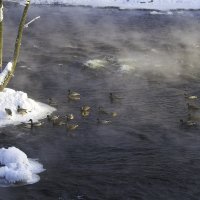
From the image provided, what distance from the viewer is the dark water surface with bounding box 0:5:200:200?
17.4m

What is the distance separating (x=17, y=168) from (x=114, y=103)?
340 inches

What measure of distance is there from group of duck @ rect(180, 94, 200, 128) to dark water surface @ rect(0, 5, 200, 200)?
233 millimetres

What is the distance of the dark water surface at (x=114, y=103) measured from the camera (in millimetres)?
17438

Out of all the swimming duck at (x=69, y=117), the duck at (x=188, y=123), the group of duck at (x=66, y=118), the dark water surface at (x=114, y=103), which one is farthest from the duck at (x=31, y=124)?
the duck at (x=188, y=123)

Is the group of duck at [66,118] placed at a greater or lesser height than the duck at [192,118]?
lesser

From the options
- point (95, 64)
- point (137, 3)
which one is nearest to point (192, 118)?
point (95, 64)

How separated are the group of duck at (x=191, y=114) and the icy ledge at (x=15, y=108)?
6.04m

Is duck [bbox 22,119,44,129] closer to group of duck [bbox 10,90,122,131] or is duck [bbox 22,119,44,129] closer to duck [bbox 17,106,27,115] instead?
group of duck [bbox 10,90,122,131]

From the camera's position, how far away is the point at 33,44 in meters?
36.4

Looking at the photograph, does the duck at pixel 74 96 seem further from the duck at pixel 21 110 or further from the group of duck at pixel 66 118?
the duck at pixel 21 110

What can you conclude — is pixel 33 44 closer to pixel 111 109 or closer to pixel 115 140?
pixel 111 109

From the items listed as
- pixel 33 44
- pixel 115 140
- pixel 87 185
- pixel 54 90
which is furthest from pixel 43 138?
pixel 33 44

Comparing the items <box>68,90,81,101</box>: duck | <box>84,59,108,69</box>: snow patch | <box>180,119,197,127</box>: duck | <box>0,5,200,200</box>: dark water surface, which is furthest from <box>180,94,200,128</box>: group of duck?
<box>84,59,108,69</box>: snow patch

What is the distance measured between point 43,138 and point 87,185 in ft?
14.1
